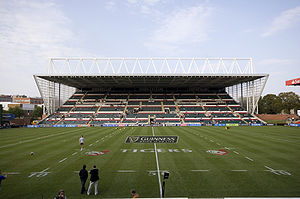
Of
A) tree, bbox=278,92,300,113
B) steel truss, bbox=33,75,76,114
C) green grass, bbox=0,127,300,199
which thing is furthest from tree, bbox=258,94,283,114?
steel truss, bbox=33,75,76,114

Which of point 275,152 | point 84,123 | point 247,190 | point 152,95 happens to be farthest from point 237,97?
point 247,190

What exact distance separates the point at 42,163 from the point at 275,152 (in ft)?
73.4

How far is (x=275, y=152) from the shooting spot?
68.5 ft

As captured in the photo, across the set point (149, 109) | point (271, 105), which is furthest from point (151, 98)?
point (271, 105)

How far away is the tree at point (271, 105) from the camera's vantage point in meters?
100

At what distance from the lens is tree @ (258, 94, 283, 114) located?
100331mm

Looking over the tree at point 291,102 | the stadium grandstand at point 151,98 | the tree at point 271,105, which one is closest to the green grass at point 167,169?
the stadium grandstand at point 151,98

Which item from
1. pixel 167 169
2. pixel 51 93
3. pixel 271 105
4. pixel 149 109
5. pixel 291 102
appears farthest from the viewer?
pixel 271 105

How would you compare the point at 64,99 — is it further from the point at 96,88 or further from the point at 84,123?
the point at 84,123

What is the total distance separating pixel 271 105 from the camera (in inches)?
4139

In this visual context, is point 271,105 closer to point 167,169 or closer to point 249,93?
point 249,93

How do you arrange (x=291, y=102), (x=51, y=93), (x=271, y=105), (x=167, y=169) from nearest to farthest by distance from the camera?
(x=167, y=169) → (x=51, y=93) → (x=291, y=102) → (x=271, y=105)

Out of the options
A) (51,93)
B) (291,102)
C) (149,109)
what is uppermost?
(51,93)

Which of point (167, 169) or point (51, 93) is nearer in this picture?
point (167, 169)
